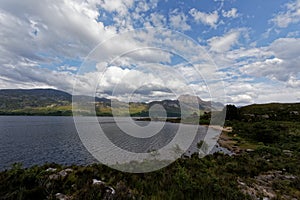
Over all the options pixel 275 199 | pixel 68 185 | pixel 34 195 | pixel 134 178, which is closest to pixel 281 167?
pixel 275 199

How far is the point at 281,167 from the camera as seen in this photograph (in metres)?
16.0

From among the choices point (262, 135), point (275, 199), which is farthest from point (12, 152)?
point (262, 135)

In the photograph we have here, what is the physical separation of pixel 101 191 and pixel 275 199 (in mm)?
7562

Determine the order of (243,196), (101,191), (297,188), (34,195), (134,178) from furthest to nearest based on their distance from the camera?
1. (297,188)
2. (134,178)
3. (243,196)
4. (101,191)
5. (34,195)

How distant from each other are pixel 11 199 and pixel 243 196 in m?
8.50

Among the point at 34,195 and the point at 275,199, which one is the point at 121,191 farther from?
the point at 275,199

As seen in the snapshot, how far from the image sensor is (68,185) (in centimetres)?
773

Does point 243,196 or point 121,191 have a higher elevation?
point 121,191

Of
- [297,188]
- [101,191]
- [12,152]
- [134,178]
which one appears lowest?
[12,152]

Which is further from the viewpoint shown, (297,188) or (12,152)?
(12,152)

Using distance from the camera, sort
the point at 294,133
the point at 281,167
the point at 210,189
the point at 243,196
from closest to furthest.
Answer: the point at 243,196, the point at 210,189, the point at 281,167, the point at 294,133

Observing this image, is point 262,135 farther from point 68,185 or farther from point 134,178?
point 68,185

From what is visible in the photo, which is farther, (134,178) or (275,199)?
(134,178)

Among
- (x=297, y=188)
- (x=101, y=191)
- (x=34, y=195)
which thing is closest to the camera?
(x=34, y=195)
